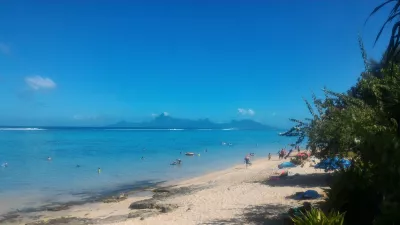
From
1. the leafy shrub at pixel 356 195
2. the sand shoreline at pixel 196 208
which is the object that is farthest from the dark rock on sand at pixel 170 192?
the leafy shrub at pixel 356 195

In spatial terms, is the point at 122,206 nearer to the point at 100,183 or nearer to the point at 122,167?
the point at 100,183

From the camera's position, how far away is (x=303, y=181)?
669 inches

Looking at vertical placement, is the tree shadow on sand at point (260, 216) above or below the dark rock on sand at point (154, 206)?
above

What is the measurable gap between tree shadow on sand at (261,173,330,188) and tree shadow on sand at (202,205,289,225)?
4.68m

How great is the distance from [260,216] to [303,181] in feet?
23.8

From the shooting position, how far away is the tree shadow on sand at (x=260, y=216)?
9788mm

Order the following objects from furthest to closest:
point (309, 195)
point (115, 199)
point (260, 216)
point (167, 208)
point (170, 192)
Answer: point (170, 192), point (115, 199), point (167, 208), point (309, 195), point (260, 216)

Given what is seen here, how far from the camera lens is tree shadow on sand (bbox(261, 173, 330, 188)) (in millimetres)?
15901

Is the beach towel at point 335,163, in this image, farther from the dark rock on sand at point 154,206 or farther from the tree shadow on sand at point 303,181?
the dark rock on sand at point 154,206

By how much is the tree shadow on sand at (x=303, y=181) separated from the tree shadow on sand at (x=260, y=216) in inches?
184

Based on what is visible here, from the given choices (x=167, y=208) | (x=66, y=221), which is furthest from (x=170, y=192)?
(x=66, y=221)

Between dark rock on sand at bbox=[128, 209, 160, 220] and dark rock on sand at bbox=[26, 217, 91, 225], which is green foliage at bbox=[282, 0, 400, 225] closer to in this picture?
dark rock on sand at bbox=[128, 209, 160, 220]

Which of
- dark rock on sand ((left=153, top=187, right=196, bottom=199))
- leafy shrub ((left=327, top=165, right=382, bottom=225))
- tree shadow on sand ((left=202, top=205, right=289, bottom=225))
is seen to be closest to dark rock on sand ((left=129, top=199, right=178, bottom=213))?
dark rock on sand ((left=153, top=187, right=196, bottom=199))

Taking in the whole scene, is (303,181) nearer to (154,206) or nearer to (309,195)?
(309,195)
